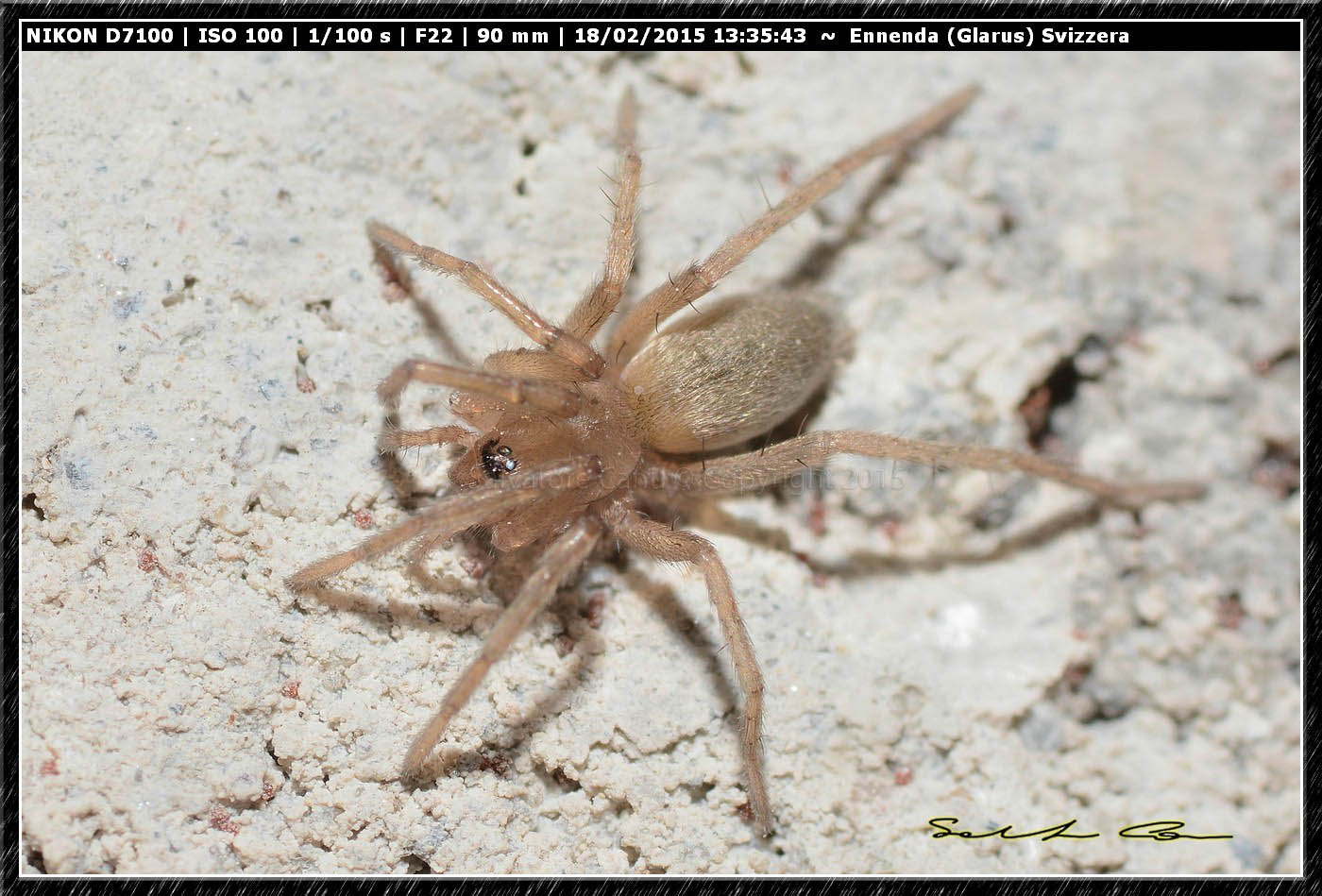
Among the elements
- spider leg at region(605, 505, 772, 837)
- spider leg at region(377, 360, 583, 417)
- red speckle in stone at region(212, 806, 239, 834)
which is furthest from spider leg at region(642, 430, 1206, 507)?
red speckle in stone at region(212, 806, 239, 834)

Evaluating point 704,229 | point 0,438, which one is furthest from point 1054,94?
point 0,438

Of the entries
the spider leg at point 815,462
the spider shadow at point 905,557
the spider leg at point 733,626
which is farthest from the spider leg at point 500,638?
the spider shadow at point 905,557

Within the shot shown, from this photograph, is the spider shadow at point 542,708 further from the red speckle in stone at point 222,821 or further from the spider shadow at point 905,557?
the spider shadow at point 905,557

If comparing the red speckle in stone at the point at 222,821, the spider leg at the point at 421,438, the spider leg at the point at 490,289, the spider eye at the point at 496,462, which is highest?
the spider leg at the point at 490,289

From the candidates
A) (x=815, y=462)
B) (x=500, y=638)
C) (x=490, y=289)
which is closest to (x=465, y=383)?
(x=490, y=289)

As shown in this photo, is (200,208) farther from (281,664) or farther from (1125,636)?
(1125,636)

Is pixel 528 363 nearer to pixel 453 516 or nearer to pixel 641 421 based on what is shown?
pixel 641 421
